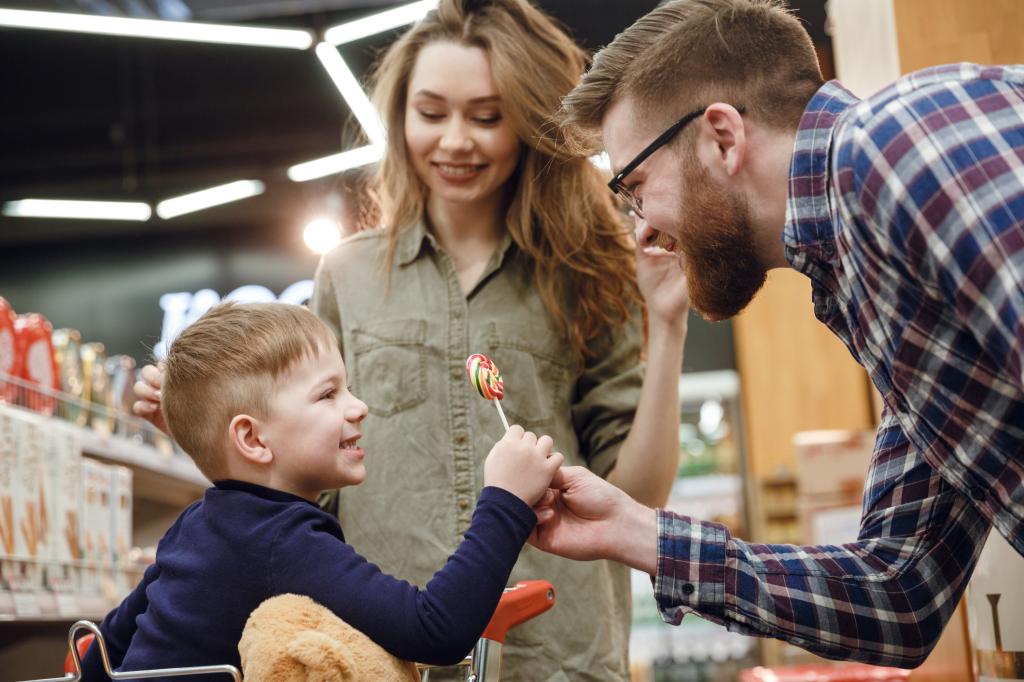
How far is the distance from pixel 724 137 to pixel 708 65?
0.43ft

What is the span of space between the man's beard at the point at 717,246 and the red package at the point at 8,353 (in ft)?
5.20

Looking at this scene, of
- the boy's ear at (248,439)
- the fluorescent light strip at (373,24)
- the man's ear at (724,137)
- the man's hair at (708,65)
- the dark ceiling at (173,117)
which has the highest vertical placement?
the dark ceiling at (173,117)

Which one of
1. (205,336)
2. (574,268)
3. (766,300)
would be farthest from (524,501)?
(766,300)

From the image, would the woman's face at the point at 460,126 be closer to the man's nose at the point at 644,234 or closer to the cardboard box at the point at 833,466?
the man's nose at the point at 644,234

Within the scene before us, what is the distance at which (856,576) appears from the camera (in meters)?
1.68

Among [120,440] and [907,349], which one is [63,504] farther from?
[907,349]

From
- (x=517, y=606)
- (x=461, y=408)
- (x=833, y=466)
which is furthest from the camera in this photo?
(x=833, y=466)

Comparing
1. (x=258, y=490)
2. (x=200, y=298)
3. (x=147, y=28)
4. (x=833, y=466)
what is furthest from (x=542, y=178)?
(x=200, y=298)

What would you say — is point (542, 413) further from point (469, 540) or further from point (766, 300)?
point (766, 300)

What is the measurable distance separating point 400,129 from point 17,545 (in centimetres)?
113

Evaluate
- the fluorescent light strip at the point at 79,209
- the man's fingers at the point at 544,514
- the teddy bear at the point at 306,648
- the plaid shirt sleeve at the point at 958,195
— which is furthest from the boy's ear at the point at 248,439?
the fluorescent light strip at the point at 79,209

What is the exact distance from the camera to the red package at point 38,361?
2.61 metres

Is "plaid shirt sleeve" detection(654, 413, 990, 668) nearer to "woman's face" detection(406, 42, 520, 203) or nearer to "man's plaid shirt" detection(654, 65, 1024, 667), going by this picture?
"man's plaid shirt" detection(654, 65, 1024, 667)

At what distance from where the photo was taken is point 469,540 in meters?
1.50
